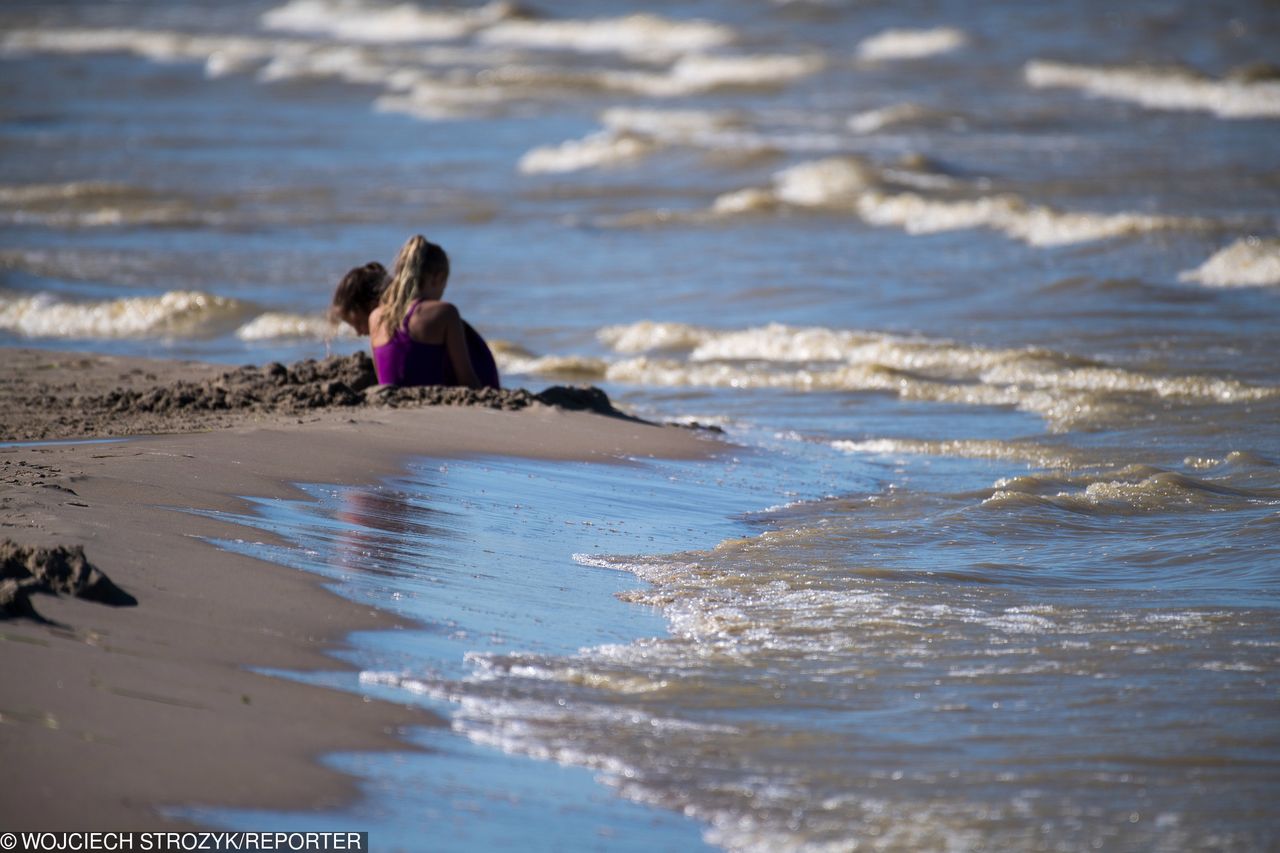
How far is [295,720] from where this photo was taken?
3.51 m

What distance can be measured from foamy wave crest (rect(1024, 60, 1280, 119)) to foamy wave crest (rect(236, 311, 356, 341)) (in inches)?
720

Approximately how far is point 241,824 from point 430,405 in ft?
15.2

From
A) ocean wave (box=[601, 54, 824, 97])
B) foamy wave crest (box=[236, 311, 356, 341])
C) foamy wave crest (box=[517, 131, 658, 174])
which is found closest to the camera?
foamy wave crest (box=[236, 311, 356, 341])

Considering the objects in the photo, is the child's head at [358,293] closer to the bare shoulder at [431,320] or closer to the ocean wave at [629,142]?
the bare shoulder at [431,320]

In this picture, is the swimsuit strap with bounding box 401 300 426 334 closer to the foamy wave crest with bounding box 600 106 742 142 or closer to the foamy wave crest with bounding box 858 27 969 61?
the foamy wave crest with bounding box 600 106 742 142

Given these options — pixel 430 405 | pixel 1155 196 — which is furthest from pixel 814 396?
pixel 1155 196

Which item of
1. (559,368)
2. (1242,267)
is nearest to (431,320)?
(559,368)

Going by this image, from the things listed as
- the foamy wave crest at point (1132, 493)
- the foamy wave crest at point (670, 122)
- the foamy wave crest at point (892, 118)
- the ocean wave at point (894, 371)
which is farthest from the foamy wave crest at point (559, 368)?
the foamy wave crest at point (892, 118)

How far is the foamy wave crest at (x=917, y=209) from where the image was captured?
15617 mm

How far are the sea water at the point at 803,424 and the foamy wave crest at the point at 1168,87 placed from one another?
134 millimetres

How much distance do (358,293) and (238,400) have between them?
32.9 inches

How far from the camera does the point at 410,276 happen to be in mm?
7660

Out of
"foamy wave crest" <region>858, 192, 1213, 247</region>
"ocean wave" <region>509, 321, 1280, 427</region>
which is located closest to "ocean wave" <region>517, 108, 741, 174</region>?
"foamy wave crest" <region>858, 192, 1213, 247</region>

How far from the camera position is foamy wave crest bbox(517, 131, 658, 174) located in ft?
75.5
